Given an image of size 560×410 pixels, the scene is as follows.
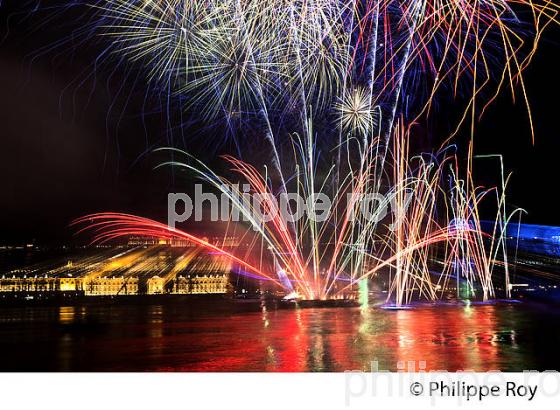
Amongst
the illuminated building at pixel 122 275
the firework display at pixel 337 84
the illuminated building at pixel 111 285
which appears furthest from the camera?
the illuminated building at pixel 111 285

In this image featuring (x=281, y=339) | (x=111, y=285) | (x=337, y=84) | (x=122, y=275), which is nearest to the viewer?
(x=281, y=339)

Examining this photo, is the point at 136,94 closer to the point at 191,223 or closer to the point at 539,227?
the point at 191,223

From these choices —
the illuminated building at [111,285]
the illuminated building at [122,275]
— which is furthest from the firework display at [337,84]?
the illuminated building at [111,285]

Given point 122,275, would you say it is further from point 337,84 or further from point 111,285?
point 337,84

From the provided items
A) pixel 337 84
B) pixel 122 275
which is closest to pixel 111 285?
pixel 122 275

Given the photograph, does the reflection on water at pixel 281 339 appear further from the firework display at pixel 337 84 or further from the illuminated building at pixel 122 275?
the illuminated building at pixel 122 275

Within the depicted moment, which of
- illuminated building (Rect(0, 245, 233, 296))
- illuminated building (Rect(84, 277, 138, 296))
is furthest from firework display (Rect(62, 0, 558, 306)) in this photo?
illuminated building (Rect(84, 277, 138, 296))

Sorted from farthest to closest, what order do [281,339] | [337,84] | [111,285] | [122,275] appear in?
[122,275]
[111,285]
[337,84]
[281,339]

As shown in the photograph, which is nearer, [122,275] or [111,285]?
[111,285]

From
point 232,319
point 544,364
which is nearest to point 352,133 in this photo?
point 232,319

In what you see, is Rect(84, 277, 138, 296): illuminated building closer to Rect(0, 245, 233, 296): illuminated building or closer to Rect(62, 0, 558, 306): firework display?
Rect(0, 245, 233, 296): illuminated building
